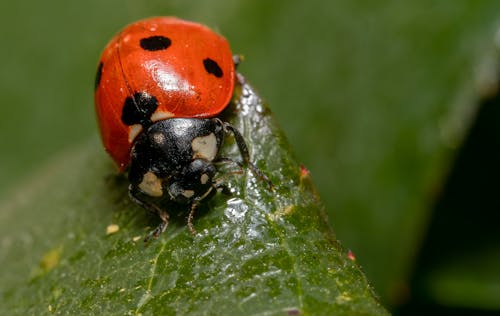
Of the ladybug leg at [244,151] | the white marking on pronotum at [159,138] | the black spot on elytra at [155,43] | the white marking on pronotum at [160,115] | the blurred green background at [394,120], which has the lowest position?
the blurred green background at [394,120]

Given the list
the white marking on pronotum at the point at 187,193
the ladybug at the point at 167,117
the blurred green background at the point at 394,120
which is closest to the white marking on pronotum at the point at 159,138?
the ladybug at the point at 167,117

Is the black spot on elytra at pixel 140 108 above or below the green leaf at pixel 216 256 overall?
above

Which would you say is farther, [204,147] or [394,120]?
[394,120]

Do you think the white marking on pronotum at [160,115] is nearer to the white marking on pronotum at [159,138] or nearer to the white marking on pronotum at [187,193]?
the white marking on pronotum at [159,138]

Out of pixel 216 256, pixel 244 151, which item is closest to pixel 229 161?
pixel 244 151

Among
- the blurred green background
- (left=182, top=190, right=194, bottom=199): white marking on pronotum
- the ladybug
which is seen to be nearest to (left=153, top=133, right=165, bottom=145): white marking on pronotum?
the ladybug

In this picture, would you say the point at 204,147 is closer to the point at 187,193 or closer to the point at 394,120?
the point at 187,193

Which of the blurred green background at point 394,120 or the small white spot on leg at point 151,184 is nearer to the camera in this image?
the small white spot on leg at point 151,184

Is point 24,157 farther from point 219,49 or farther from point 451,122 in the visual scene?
point 451,122
